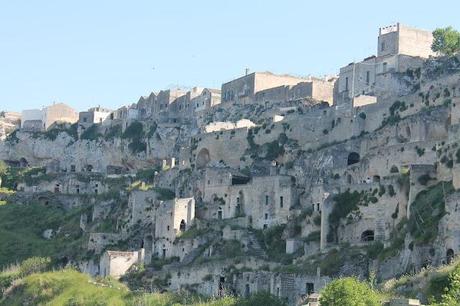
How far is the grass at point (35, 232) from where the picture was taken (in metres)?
84.0

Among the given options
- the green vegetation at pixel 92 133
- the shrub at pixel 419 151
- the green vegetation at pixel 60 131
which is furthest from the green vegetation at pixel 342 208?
the green vegetation at pixel 60 131

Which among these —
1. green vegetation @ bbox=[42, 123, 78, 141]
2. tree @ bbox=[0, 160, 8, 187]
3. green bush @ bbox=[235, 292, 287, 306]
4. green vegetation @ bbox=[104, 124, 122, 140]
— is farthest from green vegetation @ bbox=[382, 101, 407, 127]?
green vegetation @ bbox=[42, 123, 78, 141]

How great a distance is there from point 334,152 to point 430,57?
13.2 meters

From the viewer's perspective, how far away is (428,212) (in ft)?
182

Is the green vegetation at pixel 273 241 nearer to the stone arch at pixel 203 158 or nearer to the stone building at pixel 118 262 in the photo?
the stone building at pixel 118 262

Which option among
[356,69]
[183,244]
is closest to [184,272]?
[183,244]

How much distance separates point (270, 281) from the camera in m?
59.3

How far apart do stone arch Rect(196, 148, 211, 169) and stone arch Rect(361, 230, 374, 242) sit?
2811cm

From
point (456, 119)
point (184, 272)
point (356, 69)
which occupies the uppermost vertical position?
point (356, 69)

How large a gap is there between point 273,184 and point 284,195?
4.93ft

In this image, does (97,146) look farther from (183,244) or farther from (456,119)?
(456,119)

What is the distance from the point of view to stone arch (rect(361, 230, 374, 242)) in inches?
2384

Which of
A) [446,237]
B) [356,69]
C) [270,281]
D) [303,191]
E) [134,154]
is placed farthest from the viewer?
[134,154]

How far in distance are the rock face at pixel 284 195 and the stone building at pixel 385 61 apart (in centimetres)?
180
